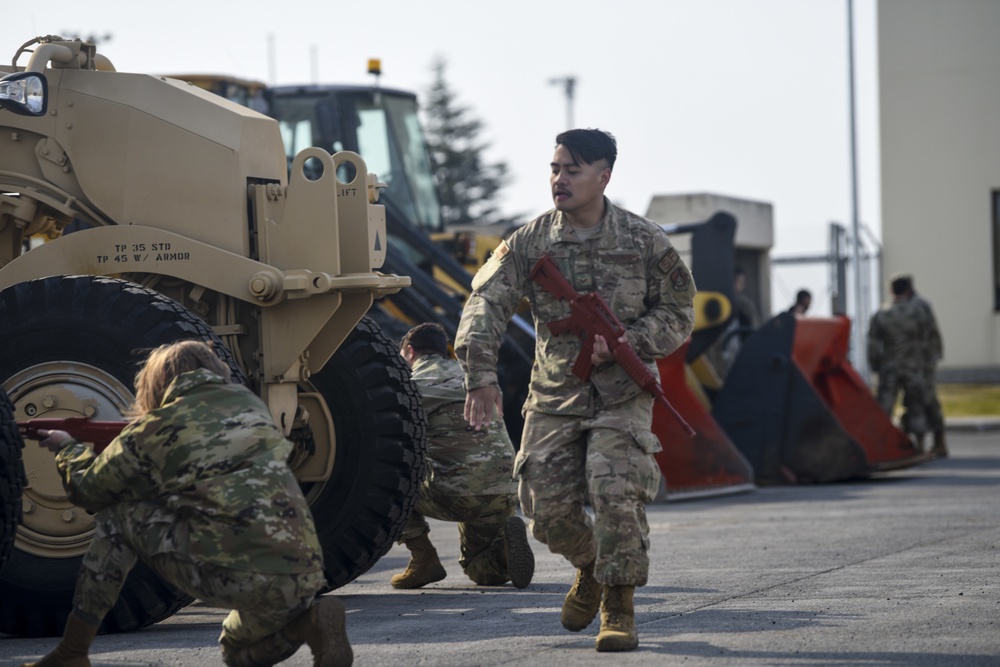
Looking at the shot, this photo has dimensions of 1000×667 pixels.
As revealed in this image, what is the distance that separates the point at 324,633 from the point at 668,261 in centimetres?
198

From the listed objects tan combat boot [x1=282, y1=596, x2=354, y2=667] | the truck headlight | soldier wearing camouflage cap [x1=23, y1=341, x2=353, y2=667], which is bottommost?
tan combat boot [x1=282, y1=596, x2=354, y2=667]

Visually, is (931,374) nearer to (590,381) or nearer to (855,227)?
(855,227)

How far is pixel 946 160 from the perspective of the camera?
27703 millimetres

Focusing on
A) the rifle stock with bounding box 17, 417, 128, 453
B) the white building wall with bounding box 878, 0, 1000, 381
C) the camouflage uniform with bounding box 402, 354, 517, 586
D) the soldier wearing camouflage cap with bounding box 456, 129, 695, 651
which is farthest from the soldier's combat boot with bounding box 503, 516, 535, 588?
the white building wall with bounding box 878, 0, 1000, 381

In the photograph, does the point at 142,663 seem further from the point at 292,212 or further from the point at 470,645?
the point at 292,212

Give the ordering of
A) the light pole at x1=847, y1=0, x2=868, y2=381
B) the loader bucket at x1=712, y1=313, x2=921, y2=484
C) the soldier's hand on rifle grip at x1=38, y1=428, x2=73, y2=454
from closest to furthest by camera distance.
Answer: the soldier's hand on rifle grip at x1=38, y1=428, x2=73, y2=454, the loader bucket at x1=712, y1=313, x2=921, y2=484, the light pole at x1=847, y1=0, x2=868, y2=381

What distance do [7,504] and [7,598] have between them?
78 centimetres

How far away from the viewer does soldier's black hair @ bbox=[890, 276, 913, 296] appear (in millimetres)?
16906

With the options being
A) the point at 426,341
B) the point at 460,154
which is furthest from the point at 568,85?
the point at 426,341

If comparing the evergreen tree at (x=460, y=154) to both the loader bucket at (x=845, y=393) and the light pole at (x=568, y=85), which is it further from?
the loader bucket at (x=845, y=393)

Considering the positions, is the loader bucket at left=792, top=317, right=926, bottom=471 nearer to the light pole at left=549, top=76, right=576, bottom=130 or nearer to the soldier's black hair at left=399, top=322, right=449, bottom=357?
the soldier's black hair at left=399, top=322, right=449, bottom=357

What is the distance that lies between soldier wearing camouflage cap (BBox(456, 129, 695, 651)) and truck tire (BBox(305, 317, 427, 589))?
4.66 feet

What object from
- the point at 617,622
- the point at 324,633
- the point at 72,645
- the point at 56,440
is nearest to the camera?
the point at 324,633

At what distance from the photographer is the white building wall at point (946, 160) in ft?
89.8
